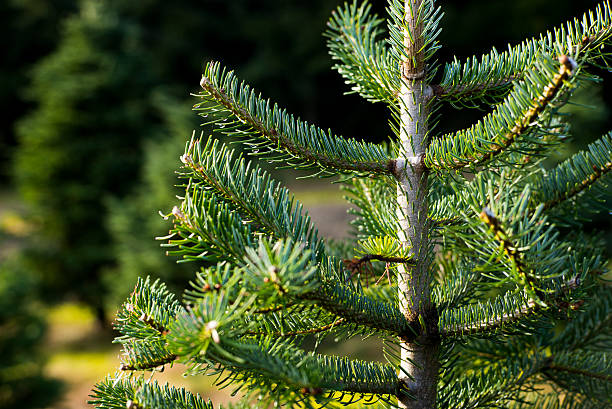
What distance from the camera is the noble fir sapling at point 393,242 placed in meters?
1.11

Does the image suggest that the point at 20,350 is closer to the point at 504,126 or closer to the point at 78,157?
the point at 504,126

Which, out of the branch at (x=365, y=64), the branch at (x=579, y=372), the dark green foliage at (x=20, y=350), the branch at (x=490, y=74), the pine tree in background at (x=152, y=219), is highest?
the pine tree in background at (x=152, y=219)

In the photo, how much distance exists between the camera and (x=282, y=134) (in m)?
1.41

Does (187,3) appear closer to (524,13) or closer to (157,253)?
(524,13)

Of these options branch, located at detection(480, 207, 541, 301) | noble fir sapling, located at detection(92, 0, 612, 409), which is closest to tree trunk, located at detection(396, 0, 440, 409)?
noble fir sapling, located at detection(92, 0, 612, 409)

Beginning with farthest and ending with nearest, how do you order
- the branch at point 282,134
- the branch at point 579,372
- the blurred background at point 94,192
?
the blurred background at point 94,192 → the branch at point 579,372 → the branch at point 282,134

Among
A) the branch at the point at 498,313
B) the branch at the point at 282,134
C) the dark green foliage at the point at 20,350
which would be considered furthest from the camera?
the dark green foliage at the point at 20,350

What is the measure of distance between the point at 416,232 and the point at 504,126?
40cm

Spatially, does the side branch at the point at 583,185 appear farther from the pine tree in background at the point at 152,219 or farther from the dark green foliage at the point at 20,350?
the pine tree in background at the point at 152,219

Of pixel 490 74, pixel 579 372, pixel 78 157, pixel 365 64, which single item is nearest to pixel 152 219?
pixel 78 157

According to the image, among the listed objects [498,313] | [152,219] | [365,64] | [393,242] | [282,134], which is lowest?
[498,313]

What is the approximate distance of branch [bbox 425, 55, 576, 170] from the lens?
108 cm

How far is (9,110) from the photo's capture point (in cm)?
2512

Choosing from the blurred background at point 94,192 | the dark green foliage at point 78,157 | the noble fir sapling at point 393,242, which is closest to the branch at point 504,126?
the noble fir sapling at point 393,242
